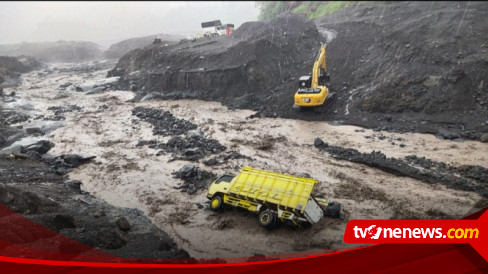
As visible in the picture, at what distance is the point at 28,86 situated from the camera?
27.1m

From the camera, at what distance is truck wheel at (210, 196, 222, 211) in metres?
7.70

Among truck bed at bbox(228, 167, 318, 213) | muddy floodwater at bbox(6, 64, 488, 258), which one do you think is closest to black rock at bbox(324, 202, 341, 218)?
muddy floodwater at bbox(6, 64, 488, 258)

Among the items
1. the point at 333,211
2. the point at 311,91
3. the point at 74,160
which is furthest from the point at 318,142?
the point at 74,160

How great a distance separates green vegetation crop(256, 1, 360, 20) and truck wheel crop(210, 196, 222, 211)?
10645 mm

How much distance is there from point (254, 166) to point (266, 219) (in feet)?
13.9

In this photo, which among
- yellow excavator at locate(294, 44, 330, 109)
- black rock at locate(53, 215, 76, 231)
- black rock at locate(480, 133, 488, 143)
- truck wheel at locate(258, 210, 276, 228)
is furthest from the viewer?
yellow excavator at locate(294, 44, 330, 109)

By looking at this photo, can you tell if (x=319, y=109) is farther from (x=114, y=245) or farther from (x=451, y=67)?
(x=114, y=245)

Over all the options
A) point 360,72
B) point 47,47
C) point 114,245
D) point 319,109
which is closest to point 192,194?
point 114,245

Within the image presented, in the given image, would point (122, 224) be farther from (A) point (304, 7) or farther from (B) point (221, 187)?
(A) point (304, 7)

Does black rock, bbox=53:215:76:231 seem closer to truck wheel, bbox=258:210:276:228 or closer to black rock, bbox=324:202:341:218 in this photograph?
truck wheel, bbox=258:210:276:228

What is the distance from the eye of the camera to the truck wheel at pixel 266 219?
6.69 metres

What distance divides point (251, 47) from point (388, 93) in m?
9.62

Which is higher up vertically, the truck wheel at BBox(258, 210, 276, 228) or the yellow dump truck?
the yellow dump truck

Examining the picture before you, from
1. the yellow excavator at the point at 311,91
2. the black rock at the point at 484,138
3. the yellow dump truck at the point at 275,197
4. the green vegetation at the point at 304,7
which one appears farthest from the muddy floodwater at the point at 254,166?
the green vegetation at the point at 304,7
